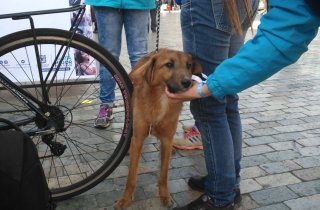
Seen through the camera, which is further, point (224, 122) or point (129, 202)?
point (129, 202)

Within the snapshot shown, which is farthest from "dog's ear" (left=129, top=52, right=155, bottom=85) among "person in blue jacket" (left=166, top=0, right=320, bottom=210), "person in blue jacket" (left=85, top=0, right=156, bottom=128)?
"person in blue jacket" (left=85, top=0, right=156, bottom=128)

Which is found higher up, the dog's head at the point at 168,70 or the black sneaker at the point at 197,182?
the dog's head at the point at 168,70

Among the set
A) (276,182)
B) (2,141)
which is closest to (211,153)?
(276,182)

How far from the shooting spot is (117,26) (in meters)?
4.17

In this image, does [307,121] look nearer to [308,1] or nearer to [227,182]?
[227,182]

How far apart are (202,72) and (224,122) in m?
0.35

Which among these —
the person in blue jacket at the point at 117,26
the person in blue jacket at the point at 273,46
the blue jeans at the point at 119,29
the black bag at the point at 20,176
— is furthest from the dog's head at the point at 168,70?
the blue jeans at the point at 119,29

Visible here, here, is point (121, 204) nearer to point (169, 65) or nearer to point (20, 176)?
point (169, 65)

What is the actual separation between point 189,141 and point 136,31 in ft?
4.06

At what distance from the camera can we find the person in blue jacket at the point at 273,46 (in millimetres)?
1641

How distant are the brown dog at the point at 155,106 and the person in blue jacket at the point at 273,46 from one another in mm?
740

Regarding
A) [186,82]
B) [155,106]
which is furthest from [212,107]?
[155,106]

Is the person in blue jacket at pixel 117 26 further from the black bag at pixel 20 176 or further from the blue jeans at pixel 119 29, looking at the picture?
the black bag at pixel 20 176

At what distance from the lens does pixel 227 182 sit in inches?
107
